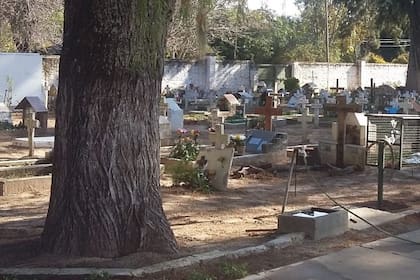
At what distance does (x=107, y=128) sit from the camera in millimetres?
6504

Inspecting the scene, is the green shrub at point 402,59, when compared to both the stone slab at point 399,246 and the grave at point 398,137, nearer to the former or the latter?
the grave at point 398,137

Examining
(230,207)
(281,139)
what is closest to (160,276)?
(230,207)

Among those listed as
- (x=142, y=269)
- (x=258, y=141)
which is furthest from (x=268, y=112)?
(x=142, y=269)

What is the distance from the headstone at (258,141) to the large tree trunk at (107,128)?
8.79 metres

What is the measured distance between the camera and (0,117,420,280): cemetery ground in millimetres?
6453

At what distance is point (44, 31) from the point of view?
31.4m

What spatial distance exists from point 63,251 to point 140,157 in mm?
1098

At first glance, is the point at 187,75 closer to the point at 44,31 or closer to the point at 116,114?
the point at 44,31

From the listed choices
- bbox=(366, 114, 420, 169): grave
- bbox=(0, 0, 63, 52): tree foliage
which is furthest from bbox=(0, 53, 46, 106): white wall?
bbox=(366, 114, 420, 169): grave

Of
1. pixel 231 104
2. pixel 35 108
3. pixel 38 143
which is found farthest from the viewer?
pixel 231 104

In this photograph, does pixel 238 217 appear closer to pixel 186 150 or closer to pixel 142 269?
pixel 142 269

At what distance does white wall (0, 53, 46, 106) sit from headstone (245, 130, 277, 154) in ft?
39.1

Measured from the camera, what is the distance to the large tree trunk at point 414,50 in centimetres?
3656

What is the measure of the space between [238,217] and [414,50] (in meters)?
30.8
